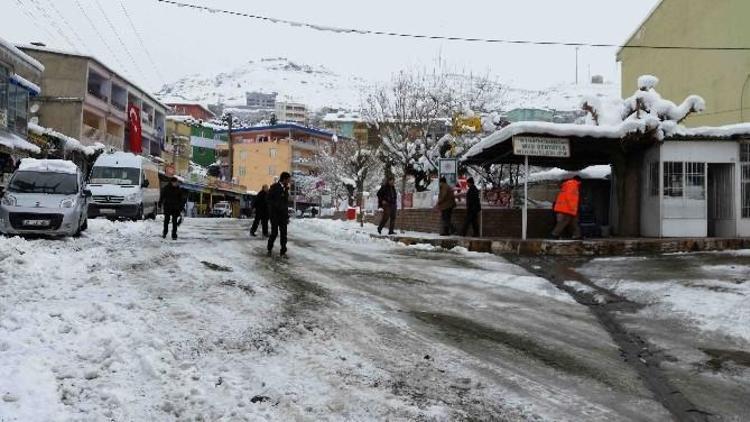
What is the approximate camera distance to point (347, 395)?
171 inches

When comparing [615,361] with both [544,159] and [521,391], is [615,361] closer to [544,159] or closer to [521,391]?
[521,391]

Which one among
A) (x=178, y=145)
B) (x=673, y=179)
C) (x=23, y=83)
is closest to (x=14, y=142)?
(x=23, y=83)

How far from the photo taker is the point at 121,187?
21156 millimetres

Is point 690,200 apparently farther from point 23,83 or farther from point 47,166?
point 23,83

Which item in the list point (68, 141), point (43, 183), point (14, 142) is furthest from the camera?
point (68, 141)

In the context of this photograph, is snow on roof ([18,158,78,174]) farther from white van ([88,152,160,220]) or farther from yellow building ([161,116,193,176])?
yellow building ([161,116,193,176])

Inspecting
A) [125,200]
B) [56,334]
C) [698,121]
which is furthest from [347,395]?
[698,121]

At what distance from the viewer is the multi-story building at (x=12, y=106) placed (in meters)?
23.0

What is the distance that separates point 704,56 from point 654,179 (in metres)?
14.2

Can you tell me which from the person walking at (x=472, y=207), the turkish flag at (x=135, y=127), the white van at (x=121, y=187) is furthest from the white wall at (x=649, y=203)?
the turkish flag at (x=135, y=127)

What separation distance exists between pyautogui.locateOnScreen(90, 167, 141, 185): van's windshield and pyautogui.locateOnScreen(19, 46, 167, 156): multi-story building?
17.7 meters

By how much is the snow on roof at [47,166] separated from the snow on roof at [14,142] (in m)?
7.94

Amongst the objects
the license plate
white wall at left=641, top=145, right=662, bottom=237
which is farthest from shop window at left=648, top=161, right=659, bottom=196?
the license plate

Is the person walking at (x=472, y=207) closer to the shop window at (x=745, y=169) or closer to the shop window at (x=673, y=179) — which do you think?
the shop window at (x=673, y=179)
